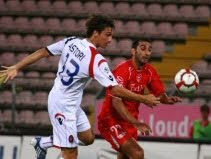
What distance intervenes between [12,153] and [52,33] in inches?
261

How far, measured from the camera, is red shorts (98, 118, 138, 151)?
8.34m

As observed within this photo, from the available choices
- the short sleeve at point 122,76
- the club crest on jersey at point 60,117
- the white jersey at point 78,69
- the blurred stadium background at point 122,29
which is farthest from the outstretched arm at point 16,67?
the blurred stadium background at point 122,29

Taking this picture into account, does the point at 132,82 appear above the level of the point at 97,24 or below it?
below

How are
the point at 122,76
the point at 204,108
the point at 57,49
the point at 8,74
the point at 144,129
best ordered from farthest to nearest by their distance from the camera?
the point at 204,108, the point at 122,76, the point at 57,49, the point at 144,129, the point at 8,74

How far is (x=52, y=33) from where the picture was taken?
16266 millimetres

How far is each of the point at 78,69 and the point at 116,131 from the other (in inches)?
51.2

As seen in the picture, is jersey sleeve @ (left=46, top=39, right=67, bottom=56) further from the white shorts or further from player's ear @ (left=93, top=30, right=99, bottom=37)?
the white shorts

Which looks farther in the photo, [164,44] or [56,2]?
[56,2]

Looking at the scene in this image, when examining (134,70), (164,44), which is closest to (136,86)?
(134,70)

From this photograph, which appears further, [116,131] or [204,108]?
[204,108]

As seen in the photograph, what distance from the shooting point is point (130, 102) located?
8297 millimetres

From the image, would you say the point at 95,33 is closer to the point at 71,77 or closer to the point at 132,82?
the point at 71,77

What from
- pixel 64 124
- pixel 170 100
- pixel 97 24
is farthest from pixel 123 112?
pixel 97 24

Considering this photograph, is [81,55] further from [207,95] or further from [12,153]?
[207,95]
